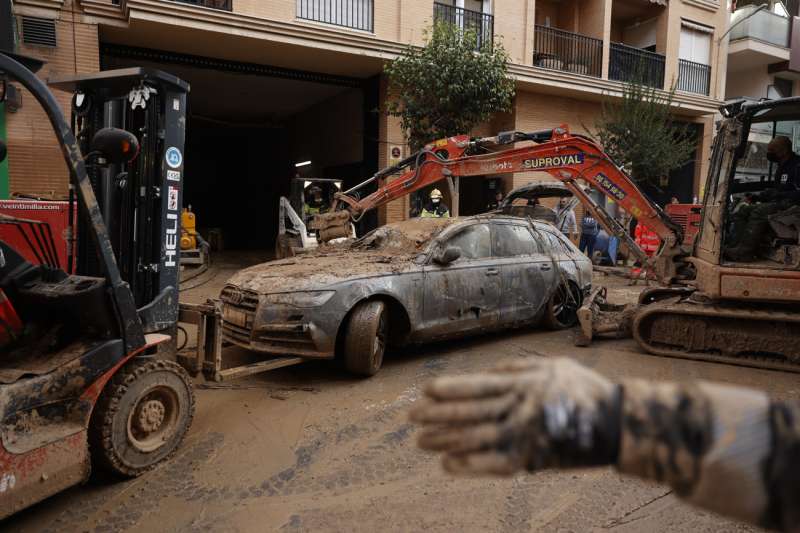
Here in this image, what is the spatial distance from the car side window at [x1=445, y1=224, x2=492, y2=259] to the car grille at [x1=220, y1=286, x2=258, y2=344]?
2304mm

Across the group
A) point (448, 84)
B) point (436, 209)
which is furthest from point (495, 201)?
point (448, 84)

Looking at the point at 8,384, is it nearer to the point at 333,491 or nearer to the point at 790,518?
the point at 333,491

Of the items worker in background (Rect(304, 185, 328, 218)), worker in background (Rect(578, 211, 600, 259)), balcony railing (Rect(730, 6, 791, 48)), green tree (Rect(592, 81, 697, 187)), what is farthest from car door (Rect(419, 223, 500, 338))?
balcony railing (Rect(730, 6, 791, 48))

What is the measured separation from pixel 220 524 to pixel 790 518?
2787 millimetres

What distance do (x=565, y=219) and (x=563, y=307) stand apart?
6.21 m

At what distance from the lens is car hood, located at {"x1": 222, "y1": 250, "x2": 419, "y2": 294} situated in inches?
207

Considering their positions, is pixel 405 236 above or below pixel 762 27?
below

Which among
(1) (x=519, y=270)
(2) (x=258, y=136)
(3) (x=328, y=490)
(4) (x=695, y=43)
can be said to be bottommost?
(3) (x=328, y=490)

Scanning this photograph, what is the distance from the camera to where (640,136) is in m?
15.2

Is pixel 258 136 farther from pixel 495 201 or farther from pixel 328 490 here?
pixel 328 490

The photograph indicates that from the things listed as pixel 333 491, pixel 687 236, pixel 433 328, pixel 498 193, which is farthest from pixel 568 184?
pixel 498 193

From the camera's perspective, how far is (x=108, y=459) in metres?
3.36

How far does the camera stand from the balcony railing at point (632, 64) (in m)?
18.3

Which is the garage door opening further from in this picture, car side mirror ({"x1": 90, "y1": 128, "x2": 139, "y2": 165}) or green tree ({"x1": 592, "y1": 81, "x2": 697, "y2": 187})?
car side mirror ({"x1": 90, "y1": 128, "x2": 139, "y2": 165})
